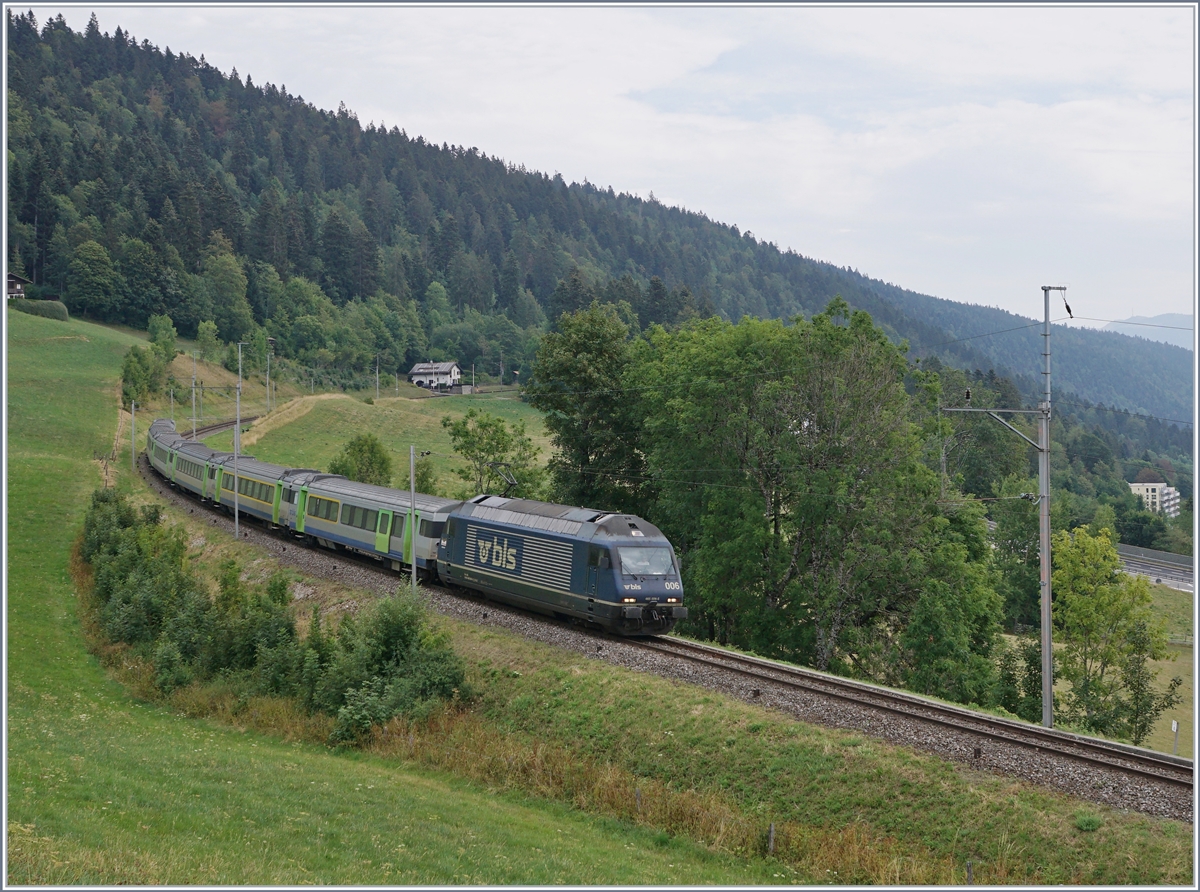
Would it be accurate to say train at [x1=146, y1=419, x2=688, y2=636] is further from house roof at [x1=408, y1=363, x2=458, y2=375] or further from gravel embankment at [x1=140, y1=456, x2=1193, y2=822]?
house roof at [x1=408, y1=363, x2=458, y2=375]

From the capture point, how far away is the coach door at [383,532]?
4141 cm

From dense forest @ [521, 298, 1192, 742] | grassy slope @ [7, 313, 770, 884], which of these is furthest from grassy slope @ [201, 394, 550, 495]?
grassy slope @ [7, 313, 770, 884]

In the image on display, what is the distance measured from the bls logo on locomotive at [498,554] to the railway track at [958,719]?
5.60 metres

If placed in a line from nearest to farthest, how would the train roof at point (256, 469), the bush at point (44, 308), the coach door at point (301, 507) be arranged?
the coach door at point (301, 507) → the train roof at point (256, 469) → the bush at point (44, 308)

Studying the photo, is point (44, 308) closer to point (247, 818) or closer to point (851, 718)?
point (247, 818)

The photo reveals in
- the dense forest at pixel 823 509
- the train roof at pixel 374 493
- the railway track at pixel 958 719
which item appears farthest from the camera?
the dense forest at pixel 823 509

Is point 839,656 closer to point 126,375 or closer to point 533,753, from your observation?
point 533,753

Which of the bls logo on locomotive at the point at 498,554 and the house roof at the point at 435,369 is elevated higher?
the house roof at the point at 435,369

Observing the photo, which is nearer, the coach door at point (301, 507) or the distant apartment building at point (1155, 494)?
the coach door at point (301, 507)

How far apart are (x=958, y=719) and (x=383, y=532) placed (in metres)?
24.9

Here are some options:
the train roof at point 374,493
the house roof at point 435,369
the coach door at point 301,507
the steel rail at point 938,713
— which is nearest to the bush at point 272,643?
the coach door at point 301,507

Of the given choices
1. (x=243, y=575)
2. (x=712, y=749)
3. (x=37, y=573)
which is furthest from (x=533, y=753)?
(x=37, y=573)

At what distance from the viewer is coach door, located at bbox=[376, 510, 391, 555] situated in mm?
41406

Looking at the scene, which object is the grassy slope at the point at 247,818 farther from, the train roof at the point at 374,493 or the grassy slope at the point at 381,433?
the grassy slope at the point at 381,433
